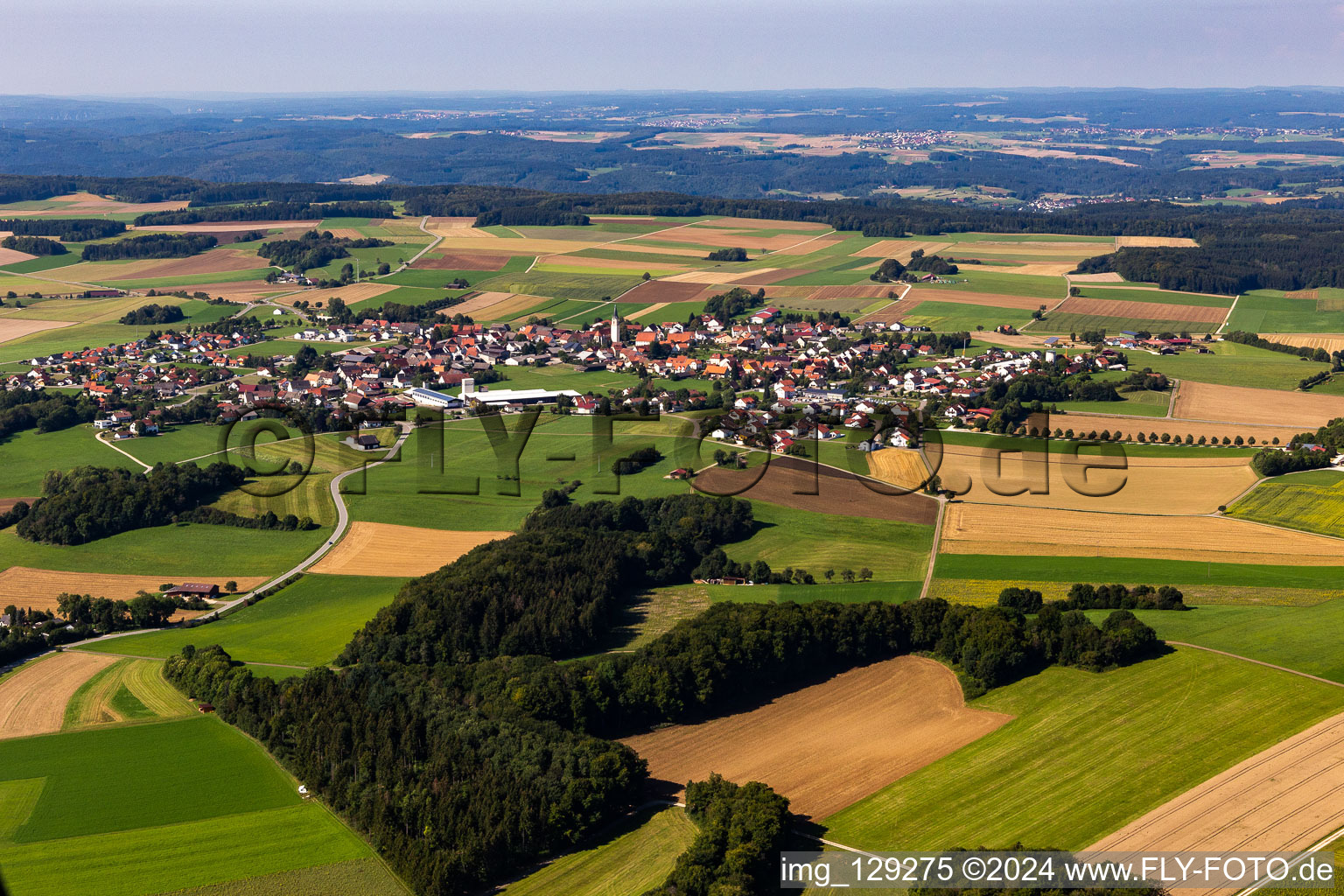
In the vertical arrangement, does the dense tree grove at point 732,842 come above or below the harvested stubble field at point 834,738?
above

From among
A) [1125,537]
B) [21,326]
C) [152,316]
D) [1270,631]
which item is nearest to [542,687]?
[1270,631]

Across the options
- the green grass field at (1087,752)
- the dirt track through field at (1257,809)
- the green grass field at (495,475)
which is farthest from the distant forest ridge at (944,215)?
the dirt track through field at (1257,809)

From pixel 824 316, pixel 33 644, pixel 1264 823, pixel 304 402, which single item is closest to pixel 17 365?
pixel 304 402

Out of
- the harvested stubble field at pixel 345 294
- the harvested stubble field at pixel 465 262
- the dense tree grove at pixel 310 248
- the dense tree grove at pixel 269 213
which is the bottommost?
the harvested stubble field at pixel 345 294

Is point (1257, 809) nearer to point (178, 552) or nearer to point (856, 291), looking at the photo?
point (178, 552)

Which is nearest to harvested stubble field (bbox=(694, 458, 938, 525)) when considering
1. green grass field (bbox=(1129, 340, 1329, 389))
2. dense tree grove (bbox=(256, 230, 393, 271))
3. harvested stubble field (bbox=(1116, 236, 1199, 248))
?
green grass field (bbox=(1129, 340, 1329, 389))

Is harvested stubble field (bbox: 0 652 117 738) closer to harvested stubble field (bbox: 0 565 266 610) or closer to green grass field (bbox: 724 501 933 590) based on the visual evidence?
harvested stubble field (bbox: 0 565 266 610)

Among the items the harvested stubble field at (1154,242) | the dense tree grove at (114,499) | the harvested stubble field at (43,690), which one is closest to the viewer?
the harvested stubble field at (43,690)

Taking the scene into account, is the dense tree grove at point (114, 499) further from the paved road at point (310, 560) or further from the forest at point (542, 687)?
the forest at point (542, 687)
